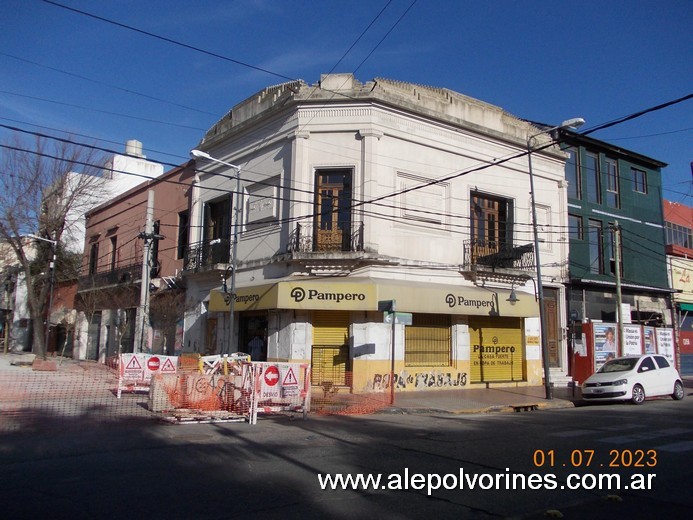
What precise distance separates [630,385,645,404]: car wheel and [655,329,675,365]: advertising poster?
8.22 meters

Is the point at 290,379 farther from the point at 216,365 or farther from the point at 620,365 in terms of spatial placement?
the point at 620,365

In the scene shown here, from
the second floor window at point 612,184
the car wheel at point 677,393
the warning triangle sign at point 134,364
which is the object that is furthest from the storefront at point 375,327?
the second floor window at point 612,184

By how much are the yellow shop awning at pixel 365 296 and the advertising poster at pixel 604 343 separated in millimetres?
4248

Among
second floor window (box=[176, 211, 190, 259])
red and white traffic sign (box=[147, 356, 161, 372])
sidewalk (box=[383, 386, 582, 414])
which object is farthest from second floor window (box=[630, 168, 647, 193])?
red and white traffic sign (box=[147, 356, 161, 372])

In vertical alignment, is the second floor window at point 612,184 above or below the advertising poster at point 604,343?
above

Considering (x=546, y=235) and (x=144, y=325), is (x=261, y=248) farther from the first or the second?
(x=546, y=235)

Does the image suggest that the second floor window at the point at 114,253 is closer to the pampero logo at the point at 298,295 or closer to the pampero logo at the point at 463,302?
the pampero logo at the point at 298,295

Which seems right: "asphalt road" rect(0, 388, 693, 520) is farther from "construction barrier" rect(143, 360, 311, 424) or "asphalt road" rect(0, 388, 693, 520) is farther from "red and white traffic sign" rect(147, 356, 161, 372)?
"red and white traffic sign" rect(147, 356, 161, 372)

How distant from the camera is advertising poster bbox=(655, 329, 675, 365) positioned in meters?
25.4

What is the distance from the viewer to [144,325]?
2261cm

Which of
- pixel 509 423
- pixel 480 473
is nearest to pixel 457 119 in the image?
pixel 509 423

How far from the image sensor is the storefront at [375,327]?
60.3 ft

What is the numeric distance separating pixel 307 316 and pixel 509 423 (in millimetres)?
7982

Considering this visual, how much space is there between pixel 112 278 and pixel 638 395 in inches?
1023
